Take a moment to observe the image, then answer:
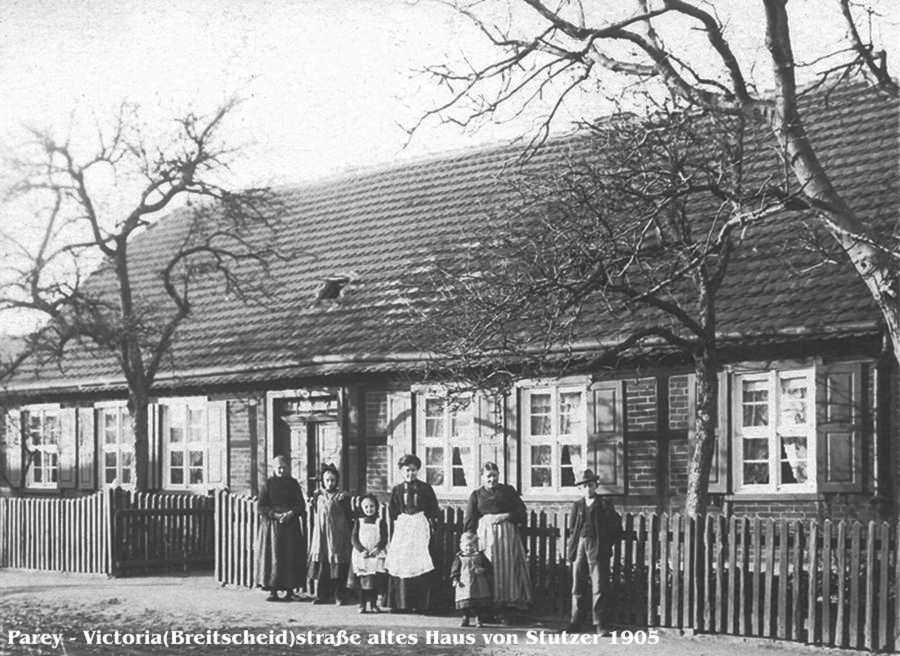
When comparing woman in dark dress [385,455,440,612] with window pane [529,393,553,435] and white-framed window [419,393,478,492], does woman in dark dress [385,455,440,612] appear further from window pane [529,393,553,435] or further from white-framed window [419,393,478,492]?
white-framed window [419,393,478,492]

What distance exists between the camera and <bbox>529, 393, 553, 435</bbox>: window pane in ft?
58.3

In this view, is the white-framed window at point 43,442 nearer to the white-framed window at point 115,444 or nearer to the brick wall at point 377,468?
the white-framed window at point 115,444

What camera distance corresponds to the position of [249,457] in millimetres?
21641

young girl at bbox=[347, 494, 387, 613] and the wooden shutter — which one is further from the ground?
the wooden shutter

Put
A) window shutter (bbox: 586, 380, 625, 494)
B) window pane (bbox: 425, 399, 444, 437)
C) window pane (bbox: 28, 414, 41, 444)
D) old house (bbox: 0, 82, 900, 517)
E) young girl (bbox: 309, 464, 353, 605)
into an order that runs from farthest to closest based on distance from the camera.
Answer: window pane (bbox: 28, 414, 41, 444), window pane (bbox: 425, 399, 444, 437), window shutter (bbox: 586, 380, 625, 494), old house (bbox: 0, 82, 900, 517), young girl (bbox: 309, 464, 353, 605)

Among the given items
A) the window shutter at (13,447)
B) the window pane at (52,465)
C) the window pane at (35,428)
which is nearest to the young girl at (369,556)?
the window pane at (52,465)

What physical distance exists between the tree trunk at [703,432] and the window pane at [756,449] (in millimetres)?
1998

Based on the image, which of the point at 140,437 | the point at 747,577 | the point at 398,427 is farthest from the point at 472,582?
the point at 140,437

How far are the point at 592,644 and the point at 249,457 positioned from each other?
10.8m

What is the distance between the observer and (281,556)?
1547cm

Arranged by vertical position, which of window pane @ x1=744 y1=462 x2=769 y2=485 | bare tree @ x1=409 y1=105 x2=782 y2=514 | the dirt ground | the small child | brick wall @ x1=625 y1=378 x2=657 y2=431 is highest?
bare tree @ x1=409 y1=105 x2=782 y2=514

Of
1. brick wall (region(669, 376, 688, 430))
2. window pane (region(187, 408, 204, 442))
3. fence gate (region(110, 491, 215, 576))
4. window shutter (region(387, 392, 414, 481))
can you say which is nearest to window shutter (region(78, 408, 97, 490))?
window pane (region(187, 408, 204, 442))

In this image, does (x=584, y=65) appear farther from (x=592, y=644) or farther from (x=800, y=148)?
(x=592, y=644)

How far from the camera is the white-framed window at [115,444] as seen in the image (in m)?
23.7
